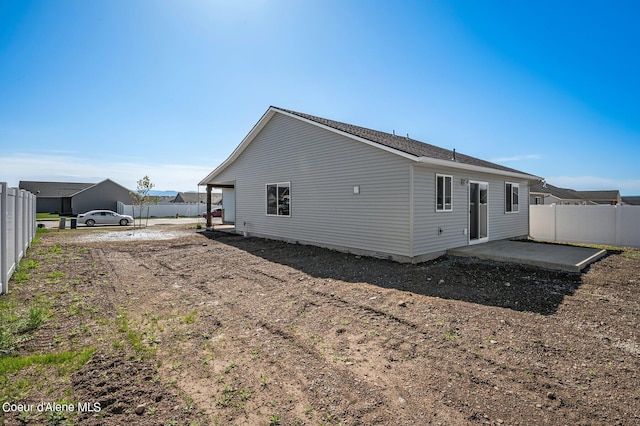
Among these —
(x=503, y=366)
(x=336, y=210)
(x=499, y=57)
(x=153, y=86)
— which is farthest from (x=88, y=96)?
(x=499, y=57)

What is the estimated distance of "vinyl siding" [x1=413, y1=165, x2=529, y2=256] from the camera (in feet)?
28.0

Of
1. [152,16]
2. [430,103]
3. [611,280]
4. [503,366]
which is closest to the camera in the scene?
[503,366]

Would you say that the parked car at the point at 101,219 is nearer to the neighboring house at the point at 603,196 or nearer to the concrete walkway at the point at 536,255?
the concrete walkway at the point at 536,255

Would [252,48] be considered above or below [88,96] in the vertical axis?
above

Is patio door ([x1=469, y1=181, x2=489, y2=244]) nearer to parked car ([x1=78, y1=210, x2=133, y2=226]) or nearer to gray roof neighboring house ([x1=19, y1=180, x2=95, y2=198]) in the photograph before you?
parked car ([x1=78, y1=210, x2=133, y2=226])

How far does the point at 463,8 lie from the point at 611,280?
832 cm

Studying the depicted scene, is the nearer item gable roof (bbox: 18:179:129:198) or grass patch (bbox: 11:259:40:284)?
grass patch (bbox: 11:259:40:284)

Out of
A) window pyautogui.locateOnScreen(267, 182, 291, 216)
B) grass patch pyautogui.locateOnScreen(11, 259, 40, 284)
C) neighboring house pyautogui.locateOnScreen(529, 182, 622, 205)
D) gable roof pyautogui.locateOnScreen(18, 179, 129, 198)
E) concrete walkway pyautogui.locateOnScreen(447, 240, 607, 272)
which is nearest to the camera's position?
grass patch pyautogui.locateOnScreen(11, 259, 40, 284)

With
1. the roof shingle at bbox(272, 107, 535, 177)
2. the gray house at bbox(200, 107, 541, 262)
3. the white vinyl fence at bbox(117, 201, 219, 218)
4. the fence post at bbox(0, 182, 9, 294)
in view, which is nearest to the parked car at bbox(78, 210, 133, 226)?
the white vinyl fence at bbox(117, 201, 219, 218)

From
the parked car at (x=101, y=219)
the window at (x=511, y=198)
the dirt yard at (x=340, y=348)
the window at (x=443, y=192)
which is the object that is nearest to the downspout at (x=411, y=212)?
the dirt yard at (x=340, y=348)

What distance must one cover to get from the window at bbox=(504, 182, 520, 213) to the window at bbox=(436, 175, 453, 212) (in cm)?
451

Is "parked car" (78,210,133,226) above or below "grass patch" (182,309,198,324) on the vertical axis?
above

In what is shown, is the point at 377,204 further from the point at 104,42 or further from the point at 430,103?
the point at 104,42

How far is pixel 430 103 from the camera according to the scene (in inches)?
501
